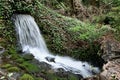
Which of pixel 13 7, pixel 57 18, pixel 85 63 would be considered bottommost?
pixel 85 63

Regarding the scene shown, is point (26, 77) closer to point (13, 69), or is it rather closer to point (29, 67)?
point (13, 69)

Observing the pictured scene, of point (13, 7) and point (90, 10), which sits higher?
point (13, 7)

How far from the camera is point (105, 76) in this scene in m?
7.12

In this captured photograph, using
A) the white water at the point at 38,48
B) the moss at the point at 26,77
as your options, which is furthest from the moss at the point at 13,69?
the white water at the point at 38,48

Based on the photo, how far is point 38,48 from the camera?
10.5 meters

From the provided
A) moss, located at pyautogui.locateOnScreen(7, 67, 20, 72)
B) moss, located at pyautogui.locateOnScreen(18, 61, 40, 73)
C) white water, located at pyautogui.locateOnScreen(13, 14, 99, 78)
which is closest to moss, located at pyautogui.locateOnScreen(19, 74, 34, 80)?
moss, located at pyautogui.locateOnScreen(7, 67, 20, 72)

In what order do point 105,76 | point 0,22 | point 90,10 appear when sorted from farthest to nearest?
1. point 90,10
2. point 0,22
3. point 105,76

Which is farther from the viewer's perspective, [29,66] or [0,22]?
[0,22]

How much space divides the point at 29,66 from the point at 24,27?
2777 millimetres

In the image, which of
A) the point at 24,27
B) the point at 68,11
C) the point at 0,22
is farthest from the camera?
the point at 68,11

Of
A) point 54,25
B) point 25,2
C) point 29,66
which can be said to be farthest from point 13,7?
point 29,66

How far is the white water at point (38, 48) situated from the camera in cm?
962

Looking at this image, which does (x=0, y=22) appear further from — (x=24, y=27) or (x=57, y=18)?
(x=57, y=18)

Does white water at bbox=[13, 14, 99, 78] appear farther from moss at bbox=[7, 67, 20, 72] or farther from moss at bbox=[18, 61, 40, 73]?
moss at bbox=[7, 67, 20, 72]
